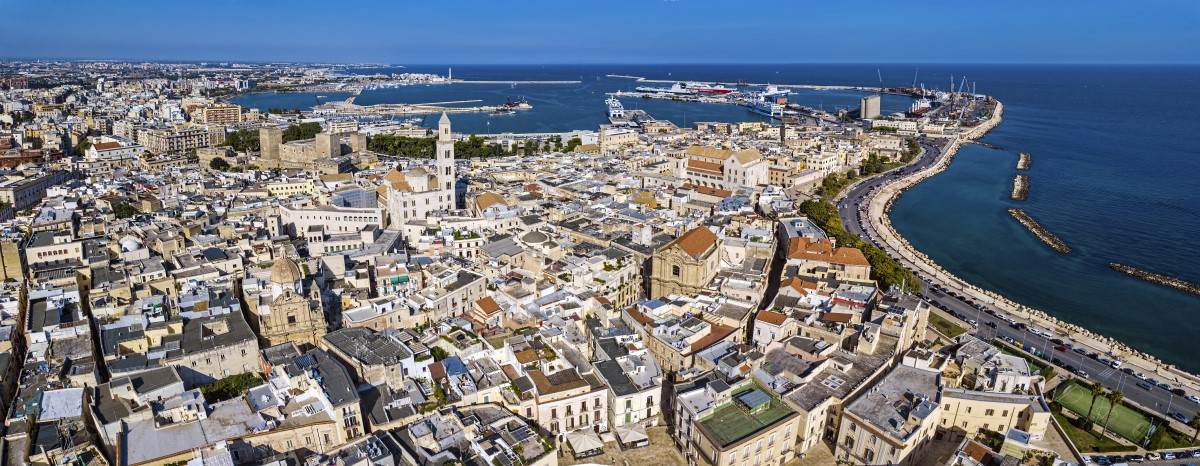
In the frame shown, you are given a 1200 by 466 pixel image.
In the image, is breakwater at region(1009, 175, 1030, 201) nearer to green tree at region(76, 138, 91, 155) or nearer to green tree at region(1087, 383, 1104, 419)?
green tree at region(1087, 383, 1104, 419)

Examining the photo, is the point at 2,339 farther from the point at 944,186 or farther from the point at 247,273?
the point at 944,186

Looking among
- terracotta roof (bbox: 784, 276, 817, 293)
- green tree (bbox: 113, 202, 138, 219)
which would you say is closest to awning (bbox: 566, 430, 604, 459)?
terracotta roof (bbox: 784, 276, 817, 293)

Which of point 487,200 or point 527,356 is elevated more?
point 487,200

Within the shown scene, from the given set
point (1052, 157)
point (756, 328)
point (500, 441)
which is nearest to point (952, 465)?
point (756, 328)

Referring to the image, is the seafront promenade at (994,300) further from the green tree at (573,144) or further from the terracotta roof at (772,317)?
the green tree at (573,144)

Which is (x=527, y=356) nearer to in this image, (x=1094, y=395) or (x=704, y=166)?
(x=1094, y=395)

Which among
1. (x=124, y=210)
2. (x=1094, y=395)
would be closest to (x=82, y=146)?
(x=124, y=210)
